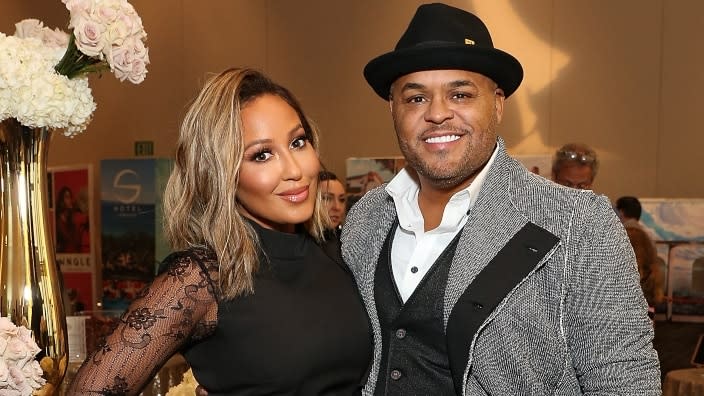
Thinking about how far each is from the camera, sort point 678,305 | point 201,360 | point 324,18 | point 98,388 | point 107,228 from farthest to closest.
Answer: point 324,18
point 107,228
point 678,305
point 201,360
point 98,388

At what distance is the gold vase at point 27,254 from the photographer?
1.80 metres

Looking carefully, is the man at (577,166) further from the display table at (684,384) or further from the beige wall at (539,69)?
the beige wall at (539,69)

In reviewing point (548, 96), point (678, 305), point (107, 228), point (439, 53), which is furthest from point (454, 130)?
point (107, 228)

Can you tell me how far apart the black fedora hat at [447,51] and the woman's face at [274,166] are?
1.05ft

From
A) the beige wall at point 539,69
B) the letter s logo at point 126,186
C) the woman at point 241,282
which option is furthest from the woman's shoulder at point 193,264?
the letter s logo at point 126,186

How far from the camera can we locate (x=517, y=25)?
22.2 feet

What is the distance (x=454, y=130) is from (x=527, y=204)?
0.28 metres

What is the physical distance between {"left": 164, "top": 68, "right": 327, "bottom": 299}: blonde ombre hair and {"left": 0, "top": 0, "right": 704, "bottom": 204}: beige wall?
3.68 meters

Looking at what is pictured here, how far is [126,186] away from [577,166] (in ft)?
12.7

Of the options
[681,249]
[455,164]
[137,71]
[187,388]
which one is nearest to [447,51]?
[455,164]

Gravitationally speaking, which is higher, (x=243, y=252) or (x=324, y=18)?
(x=324, y=18)

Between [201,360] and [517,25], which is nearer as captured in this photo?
[201,360]

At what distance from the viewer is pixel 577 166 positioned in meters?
4.80

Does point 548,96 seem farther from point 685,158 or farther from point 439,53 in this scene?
point 439,53
